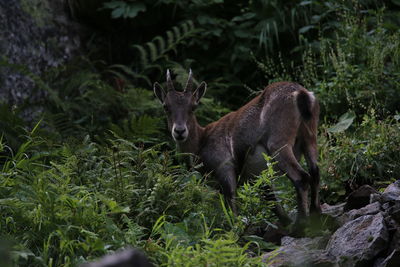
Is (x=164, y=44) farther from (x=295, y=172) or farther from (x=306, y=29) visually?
(x=295, y=172)

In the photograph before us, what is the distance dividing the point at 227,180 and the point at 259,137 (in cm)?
62

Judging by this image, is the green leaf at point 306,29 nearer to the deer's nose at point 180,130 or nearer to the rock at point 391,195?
the deer's nose at point 180,130

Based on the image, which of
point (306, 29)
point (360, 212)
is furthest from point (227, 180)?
point (306, 29)

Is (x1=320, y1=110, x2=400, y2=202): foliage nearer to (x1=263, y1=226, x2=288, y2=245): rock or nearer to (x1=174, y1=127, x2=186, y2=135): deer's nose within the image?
(x1=263, y1=226, x2=288, y2=245): rock

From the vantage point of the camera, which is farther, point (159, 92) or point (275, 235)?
point (159, 92)

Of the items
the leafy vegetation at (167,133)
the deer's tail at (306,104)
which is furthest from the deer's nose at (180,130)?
the deer's tail at (306,104)

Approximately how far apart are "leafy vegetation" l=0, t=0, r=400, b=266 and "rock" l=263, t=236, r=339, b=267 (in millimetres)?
172

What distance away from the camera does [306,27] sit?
973 cm

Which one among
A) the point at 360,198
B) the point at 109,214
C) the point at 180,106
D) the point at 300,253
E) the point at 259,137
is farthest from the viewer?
the point at 180,106

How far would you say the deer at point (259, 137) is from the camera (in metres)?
6.33

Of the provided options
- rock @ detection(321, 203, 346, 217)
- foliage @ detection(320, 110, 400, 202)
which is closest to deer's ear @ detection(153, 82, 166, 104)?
foliage @ detection(320, 110, 400, 202)

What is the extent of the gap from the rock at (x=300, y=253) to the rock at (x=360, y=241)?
0.31 ft

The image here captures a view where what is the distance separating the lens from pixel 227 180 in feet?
23.3

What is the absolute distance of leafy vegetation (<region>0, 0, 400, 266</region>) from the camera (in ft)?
16.1
